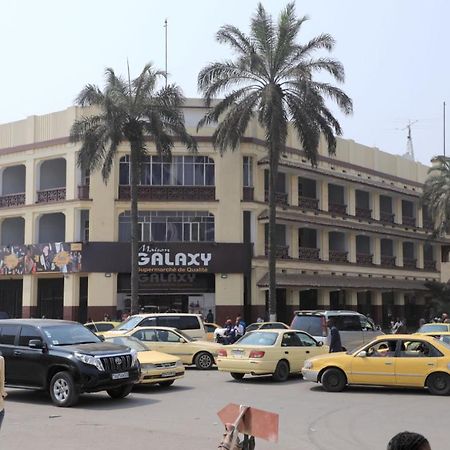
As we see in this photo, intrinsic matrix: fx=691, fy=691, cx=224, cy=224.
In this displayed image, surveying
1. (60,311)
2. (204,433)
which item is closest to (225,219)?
(60,311)

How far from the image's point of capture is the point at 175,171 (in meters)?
41.3

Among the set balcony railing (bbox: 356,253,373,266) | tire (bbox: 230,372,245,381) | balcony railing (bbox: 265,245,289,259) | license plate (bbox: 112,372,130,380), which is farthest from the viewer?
balcony railing (bbox: 356,253,373,266)

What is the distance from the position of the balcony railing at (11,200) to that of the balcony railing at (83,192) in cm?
517

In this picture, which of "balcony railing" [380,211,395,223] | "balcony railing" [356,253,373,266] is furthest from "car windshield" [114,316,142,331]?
"balcony railing" [380,211,395,223]

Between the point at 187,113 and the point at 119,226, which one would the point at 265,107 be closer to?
the point at 187,113

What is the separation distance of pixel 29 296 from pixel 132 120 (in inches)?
564

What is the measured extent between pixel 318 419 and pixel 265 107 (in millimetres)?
22152

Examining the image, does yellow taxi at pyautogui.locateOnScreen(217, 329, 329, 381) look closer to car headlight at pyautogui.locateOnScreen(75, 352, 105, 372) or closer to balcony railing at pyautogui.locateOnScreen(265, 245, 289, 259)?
car headlight at pyautogui.locateOnScreen(75, 352, 105, 372)

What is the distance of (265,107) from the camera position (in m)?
32.6

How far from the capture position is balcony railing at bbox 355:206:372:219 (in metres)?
50.8

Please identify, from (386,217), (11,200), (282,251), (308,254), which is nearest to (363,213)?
(386,217)

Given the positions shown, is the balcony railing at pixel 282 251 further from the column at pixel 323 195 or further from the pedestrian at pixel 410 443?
the pedestrian at pixel 410 443

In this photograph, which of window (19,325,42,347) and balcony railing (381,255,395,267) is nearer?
window (19,325,42,347)

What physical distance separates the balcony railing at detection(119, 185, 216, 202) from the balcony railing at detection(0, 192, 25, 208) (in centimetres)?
760
